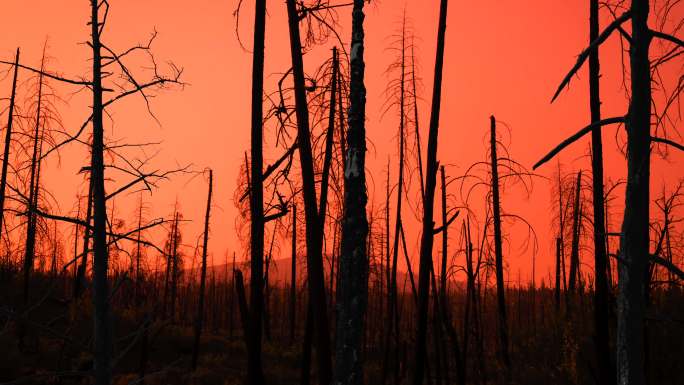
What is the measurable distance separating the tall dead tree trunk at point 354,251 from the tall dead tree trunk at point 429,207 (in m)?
3.06

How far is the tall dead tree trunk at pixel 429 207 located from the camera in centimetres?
899

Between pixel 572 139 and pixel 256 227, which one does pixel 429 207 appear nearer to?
pixel 256 227

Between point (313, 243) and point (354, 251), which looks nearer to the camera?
point (354, 251)

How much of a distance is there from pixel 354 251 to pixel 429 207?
336 centimetres

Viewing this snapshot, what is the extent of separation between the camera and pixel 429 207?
353 inches

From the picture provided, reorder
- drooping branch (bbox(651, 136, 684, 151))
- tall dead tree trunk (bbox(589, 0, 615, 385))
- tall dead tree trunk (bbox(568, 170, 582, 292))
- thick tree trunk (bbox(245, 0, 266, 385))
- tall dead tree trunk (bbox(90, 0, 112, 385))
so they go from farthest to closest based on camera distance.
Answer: tall dead tree trunk (bbox(568, 170, 582, 292)) → tall dead tree trunk (bbox(589, 0, 615, 385)) → thick tree trunk (bbox(245, 0, 266, 385)) → tall dead tree trunk (bbox(90, 0, 112, 385)) → drooping branch (bbox(651, 136, 684, 151))

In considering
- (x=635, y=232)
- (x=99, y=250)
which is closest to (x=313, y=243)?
(x=99, y=250)

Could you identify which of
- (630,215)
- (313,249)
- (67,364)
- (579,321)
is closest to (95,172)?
(313,249)

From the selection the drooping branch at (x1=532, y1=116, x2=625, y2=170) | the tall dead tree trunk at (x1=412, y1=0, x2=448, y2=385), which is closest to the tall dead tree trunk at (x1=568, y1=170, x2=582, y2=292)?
the tall dead tree trunk at (x1=412, y1=0, x2=448, y2=385)

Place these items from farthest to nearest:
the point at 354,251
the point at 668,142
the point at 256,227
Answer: the point at 256,227 → the point at 354,251 → the point at 668,142

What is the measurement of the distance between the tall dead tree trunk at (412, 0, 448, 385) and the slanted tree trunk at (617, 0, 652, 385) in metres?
4.48

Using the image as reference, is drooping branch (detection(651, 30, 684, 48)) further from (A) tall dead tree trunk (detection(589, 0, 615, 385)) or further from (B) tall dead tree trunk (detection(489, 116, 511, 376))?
(B) tall dead tree trunk (detection(489, 116, 511, 376))

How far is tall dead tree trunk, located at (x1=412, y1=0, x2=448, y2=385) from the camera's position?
899 centimetres

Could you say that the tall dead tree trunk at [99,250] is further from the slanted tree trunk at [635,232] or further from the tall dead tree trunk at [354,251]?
the slanted tree trunk at [635,232]
